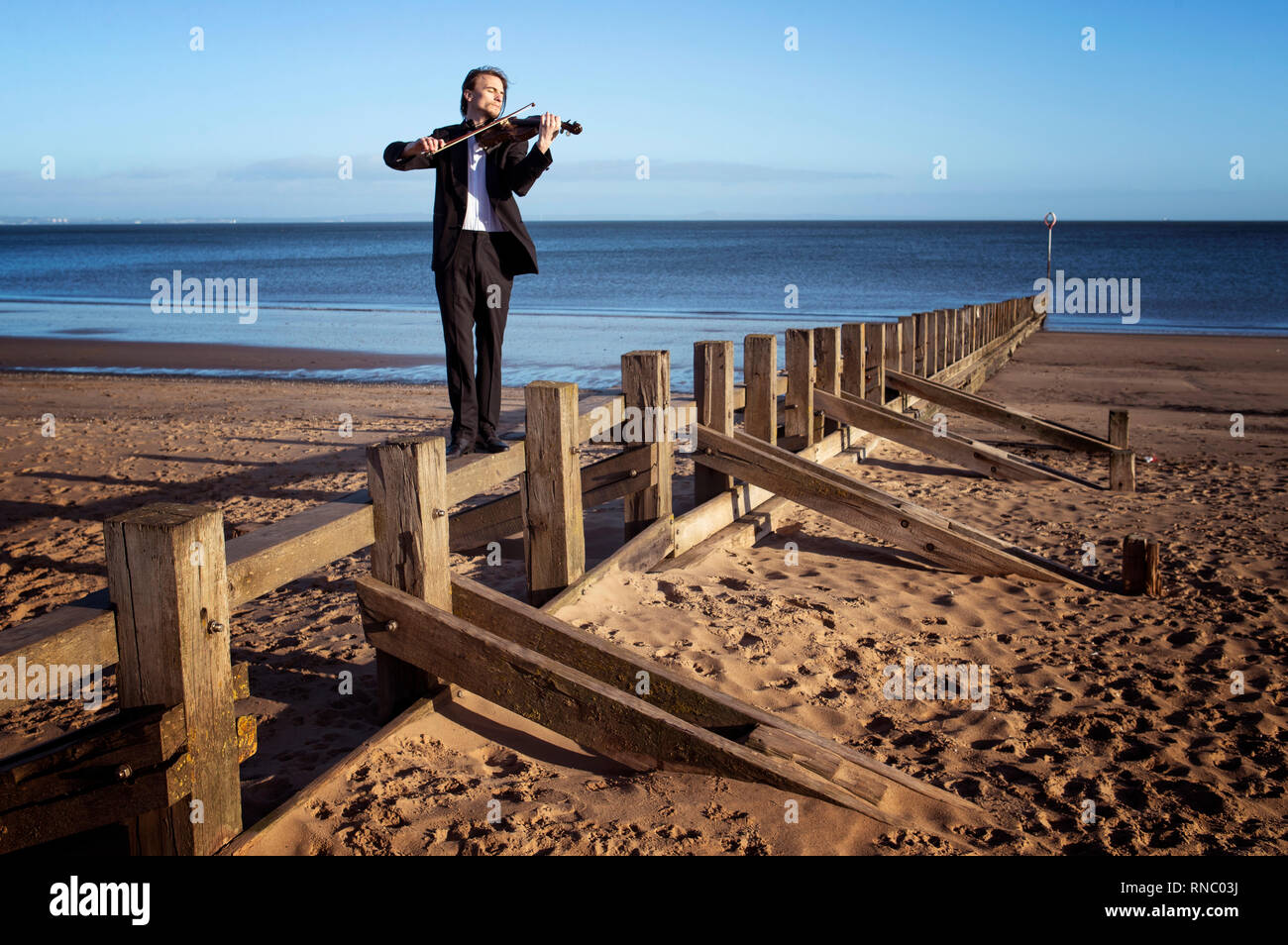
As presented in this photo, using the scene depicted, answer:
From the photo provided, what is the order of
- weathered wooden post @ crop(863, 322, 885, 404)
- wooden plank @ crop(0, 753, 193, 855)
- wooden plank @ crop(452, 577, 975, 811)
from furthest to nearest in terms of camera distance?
weathered wooden post @ crop(863, 322, 885, 404), wooden plank @ crop(452, 577, 975, 811), wooden plank @ crop(0, 753, 193, 855)

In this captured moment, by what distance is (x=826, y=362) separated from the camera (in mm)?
7777

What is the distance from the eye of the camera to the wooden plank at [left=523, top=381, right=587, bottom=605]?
4191 millimetres

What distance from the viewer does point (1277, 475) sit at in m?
8.40

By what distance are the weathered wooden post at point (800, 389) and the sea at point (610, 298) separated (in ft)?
21.7

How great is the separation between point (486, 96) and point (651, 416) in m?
1.75

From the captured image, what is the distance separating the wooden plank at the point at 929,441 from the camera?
778 cm

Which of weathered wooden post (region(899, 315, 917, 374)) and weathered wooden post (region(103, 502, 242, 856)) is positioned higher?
weathered wooden post (region(899, 315, 917, 374))

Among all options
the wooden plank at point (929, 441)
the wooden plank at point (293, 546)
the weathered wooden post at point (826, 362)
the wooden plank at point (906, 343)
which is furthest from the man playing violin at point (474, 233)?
the wooden plank at point (906, 343)

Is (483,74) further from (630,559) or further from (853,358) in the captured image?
(853,358)

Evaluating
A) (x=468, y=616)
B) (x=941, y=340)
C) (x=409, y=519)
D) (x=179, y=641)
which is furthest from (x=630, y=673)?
(x=941, y=340)

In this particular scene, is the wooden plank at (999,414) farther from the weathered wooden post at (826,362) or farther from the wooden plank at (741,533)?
the wooden plank at (741,533)

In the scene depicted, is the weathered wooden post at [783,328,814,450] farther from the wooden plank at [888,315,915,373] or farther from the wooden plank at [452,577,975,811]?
the wooden plank at [452,577,975,811]

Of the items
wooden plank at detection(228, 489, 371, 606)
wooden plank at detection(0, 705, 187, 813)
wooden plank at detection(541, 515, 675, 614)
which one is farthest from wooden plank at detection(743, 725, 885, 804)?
wooden plank at detection(0, 705, 187, 813)

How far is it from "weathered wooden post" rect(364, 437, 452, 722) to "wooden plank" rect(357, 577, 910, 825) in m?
0.12
